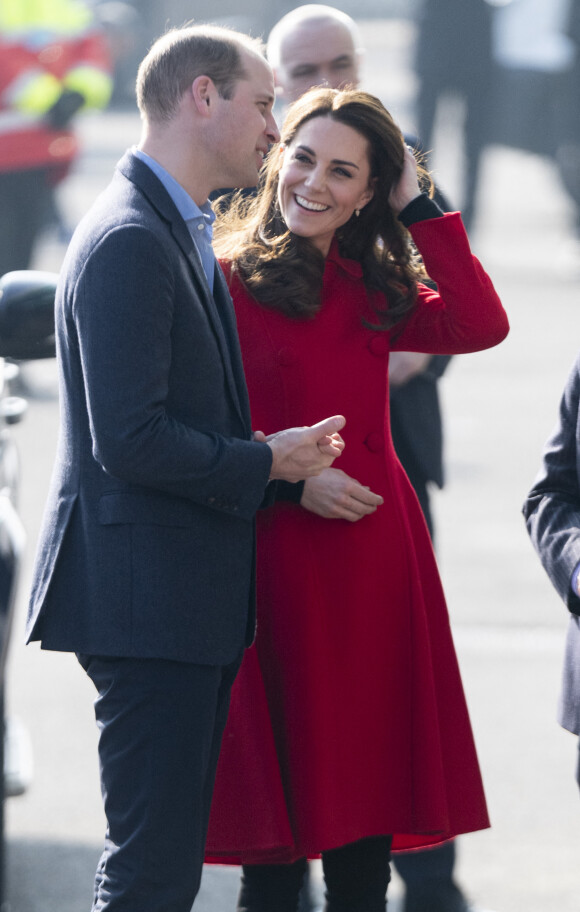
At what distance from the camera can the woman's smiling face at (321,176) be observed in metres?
2.96

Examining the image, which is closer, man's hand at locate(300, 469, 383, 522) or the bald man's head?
man's hand at locate(300, 469, 383, 522)

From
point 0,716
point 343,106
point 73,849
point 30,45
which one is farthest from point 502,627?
point 30,45

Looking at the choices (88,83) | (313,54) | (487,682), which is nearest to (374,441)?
(313,54)

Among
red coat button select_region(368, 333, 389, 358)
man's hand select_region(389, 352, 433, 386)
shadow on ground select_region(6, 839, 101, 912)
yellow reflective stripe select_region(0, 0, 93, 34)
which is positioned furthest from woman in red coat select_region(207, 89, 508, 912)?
yellow reflective stripe select_region(0, 0, 93, 34)

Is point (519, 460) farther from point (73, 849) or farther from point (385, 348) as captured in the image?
point (385, 348)

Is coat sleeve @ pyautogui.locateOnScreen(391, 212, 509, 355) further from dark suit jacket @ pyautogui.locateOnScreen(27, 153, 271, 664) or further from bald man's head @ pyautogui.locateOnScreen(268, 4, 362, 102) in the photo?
bald man's head @ pyautogui.locateOnScreen(268, 4, 362, 102)

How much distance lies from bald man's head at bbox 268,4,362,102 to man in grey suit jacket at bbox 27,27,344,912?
1.36 m

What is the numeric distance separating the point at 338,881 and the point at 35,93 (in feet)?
29.6

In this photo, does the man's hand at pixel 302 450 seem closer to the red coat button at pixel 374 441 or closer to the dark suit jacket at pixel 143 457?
the dark suit jacket at pixel 143 457

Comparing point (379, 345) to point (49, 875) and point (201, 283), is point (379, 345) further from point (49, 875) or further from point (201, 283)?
point (49, 875)

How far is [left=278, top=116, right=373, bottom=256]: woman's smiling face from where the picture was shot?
2.96m

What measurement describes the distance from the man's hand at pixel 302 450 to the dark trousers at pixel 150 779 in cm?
37

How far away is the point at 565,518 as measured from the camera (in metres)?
2.85

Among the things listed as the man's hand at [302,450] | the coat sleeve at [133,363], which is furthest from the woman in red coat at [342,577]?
the coat sleeve at [133,363]
